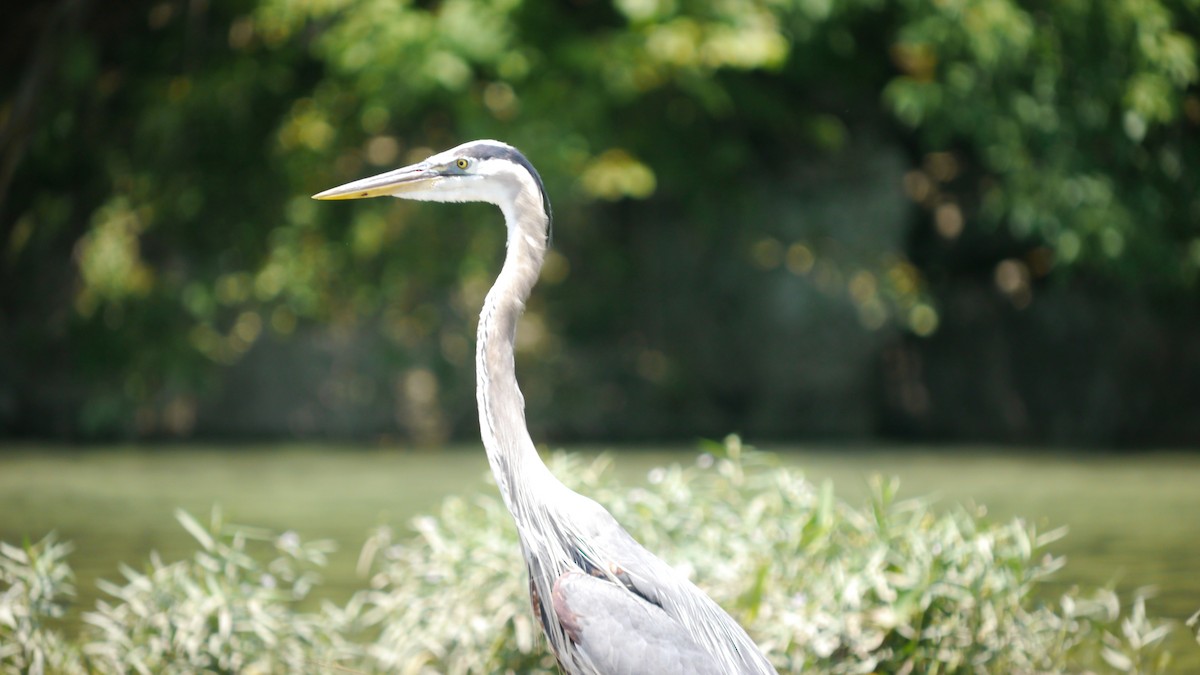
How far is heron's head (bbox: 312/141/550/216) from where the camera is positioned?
368 cm

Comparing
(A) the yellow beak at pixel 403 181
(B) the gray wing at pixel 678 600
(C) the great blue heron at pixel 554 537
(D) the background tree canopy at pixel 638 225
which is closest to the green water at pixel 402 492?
(D) the background tree canopy at pixel 638 225

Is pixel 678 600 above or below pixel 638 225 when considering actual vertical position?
below

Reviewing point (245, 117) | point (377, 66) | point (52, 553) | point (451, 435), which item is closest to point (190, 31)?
point (245, 117)

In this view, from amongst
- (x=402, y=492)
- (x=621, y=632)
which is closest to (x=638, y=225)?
(x=402, y=492)

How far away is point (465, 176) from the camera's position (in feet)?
12.1

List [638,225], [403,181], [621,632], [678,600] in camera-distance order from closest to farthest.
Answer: [621,632] → [678,600] → [403,181] → [638,225]

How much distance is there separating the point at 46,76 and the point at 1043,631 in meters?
11.5

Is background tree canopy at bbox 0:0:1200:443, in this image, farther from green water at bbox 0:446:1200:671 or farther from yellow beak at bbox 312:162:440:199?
yellow beak at bbox 312:162:440:199

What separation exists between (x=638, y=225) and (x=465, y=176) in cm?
1241

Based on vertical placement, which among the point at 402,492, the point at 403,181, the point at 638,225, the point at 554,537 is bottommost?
the point at 402,492

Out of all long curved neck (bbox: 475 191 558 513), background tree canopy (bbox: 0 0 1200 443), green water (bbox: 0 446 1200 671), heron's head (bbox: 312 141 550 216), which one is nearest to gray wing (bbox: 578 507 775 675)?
long curved neck (bbox: 475 191 558 513)

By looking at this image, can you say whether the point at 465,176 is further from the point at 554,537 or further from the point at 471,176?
the point at 554,537

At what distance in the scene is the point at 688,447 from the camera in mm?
13984

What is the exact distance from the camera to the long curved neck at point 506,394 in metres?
3.54
